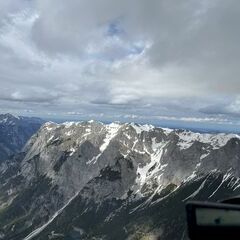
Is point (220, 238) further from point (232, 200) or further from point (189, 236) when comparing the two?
point (232, 200)

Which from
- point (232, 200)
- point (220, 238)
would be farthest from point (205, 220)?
point (232, 200)

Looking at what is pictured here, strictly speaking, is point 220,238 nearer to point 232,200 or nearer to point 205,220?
point 205,220

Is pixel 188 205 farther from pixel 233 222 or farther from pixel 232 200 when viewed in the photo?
pixel 232 200

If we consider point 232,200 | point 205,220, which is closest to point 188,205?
point 205,220

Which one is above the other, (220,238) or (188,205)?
(188,205)

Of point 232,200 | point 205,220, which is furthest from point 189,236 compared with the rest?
point 232,200

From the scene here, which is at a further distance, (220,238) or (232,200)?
(232,200)

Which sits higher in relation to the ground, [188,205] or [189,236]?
[188,205]
